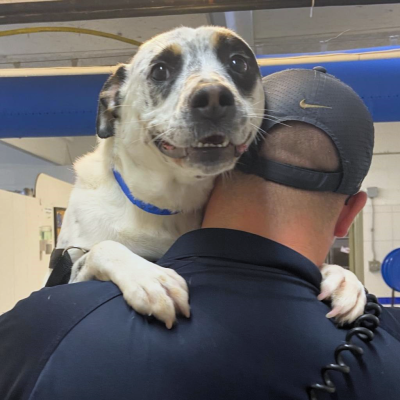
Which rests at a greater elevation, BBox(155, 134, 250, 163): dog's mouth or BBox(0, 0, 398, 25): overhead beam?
BBox(0, 0, 398, 25): overhead beam

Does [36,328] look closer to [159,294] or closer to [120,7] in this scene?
[159,294]

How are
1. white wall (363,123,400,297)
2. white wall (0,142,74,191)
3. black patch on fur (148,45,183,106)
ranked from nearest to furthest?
1. black patch on fur (148,45,183,106)
2. white wall (363,123,400,297)
3. white wall (0,142,74,191)

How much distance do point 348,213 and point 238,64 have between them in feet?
1.47

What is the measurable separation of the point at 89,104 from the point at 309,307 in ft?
3.92

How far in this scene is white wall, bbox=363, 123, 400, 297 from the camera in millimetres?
3896

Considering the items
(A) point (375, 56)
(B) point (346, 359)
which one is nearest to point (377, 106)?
(A) point (375, 56)

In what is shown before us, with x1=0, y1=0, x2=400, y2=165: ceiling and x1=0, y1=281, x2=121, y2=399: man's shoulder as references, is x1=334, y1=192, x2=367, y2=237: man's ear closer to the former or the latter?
x1=0, y1=281, x2=121, y2=399: man's shoulder

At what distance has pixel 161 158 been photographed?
1104mm

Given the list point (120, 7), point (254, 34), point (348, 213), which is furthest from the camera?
point (254, 34)

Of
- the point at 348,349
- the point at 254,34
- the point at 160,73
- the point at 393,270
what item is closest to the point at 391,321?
the point at 348,349

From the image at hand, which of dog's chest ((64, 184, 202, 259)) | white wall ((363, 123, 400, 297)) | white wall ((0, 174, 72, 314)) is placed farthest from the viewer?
white wall ((363, 123, 400, 297))

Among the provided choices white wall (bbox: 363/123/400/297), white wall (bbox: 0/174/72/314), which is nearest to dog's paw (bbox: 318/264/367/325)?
white wall (bbox: 0/174/72/314)

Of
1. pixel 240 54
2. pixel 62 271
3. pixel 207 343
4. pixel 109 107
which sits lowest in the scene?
pixel 62 271

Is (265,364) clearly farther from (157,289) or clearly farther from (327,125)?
(327,125)
